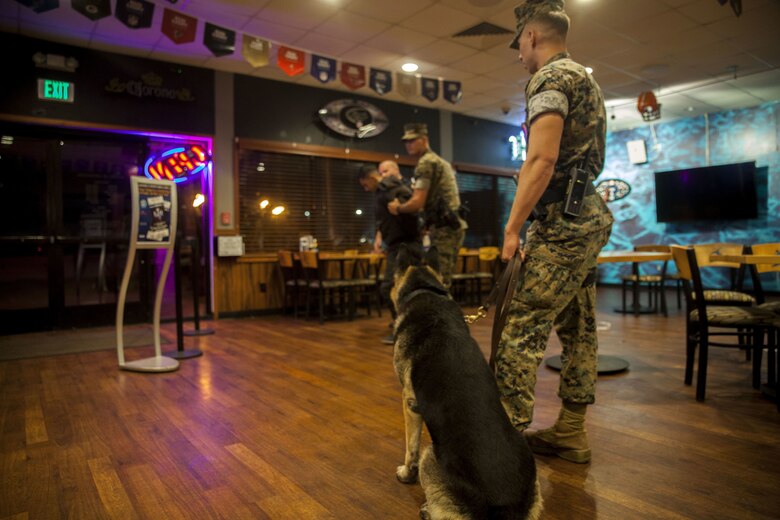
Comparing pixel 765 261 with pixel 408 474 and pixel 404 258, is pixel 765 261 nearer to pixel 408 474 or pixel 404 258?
pixel 404 258

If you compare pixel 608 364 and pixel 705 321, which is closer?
pixel 705 321

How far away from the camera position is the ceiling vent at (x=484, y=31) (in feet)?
17.5

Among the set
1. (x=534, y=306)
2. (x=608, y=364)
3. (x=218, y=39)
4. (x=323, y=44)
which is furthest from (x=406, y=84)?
(x=534, y=306)

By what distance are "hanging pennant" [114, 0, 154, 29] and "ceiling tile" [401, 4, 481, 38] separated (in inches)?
99.9

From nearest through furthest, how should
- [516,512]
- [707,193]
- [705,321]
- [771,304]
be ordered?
[516,512] < [705,321] < [771,304] < [707,193]

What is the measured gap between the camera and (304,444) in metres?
2.14

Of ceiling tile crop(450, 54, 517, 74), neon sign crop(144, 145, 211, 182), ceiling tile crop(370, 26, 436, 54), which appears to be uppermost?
ceiling tile crop(450, 54, 517, 74)

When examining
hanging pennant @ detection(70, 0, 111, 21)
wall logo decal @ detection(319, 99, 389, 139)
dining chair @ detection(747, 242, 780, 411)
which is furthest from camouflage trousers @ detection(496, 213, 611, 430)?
wall logo decal @ detection(319, 99, 389, 139)

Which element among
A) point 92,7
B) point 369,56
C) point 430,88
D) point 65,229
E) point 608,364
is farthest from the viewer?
point 430,88

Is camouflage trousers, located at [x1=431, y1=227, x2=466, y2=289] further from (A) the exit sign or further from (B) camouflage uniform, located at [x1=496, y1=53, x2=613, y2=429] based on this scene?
(A) the exit sign

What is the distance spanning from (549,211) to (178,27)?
4120 mm

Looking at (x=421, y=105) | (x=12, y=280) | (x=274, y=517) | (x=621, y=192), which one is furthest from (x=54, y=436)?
(x=621, y=192)

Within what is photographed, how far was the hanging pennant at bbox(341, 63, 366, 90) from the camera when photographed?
581cm

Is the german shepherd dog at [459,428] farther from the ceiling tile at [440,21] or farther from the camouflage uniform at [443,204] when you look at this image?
the ceiling tile at [440,21]
